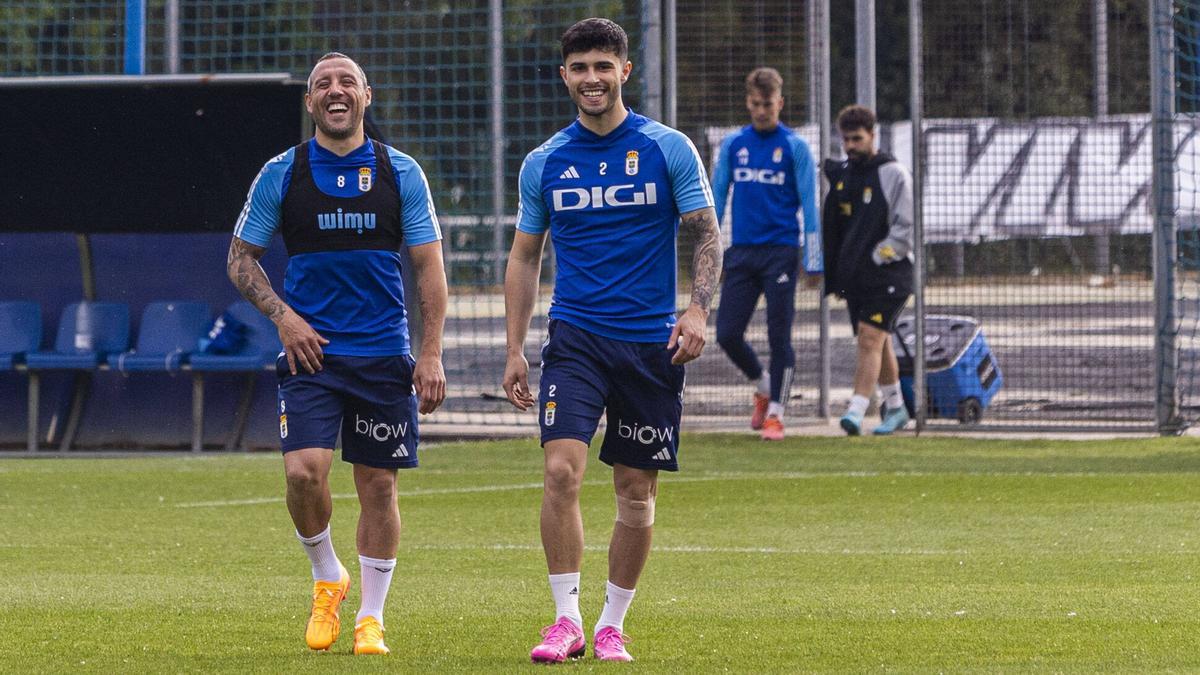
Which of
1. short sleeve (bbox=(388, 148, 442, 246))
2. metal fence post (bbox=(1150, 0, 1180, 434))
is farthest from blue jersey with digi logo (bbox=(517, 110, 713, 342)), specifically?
metal fence post (bbox=(1150, 0, 1180, 434))

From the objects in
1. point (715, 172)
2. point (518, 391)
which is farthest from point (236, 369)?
point (518, 391)

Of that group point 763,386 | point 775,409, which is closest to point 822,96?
point 763,386

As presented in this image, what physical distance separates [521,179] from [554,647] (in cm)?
147

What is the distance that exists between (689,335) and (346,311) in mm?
1168

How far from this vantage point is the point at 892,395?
13820mm

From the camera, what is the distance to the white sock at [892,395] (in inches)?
542

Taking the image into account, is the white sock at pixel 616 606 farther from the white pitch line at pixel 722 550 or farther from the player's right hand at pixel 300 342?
the white pitch line at pixel 722 550

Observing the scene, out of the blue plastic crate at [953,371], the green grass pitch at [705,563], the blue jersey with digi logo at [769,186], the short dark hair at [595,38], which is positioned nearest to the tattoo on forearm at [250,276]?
the green grass pitch at [705,563]

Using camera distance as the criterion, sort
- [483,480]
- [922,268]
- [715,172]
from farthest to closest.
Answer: [922,268]
[715,172]
[483,480]

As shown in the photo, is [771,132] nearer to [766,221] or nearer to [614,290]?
[766,221]

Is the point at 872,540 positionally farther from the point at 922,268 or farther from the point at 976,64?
the point at 976,64

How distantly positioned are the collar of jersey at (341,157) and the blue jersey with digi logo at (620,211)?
0.58 m

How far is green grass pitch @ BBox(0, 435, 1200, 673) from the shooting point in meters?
6.28

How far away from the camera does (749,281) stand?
1323cm
